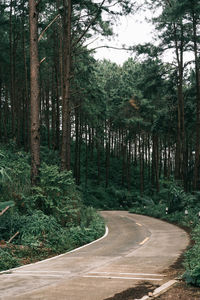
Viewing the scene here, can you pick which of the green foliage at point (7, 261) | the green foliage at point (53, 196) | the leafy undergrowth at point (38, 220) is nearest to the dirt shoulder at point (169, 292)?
the green foliage at point (7, 261)

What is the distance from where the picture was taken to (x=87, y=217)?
1942 centimetres

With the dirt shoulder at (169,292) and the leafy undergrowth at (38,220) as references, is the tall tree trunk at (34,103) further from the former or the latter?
the dirt shoulder at (169,292)

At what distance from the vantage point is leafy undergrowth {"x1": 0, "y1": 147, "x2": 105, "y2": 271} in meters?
11.8

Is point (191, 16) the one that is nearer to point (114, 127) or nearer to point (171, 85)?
point (171, 85)

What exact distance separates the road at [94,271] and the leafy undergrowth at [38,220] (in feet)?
2.26

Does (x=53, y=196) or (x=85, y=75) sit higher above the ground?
(x=85, y=75)

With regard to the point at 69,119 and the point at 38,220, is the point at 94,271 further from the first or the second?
the point at 69,119

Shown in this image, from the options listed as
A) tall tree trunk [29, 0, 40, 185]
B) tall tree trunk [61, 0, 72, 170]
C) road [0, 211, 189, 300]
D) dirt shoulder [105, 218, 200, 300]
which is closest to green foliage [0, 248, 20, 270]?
road [0, 211, 189, 300]

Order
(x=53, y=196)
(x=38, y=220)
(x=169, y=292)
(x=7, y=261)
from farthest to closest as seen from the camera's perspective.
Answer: (x=53, y=196) → (x=38, y=220) → (x=7, y=261) → (x=169, y=292)

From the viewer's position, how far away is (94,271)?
374 inches

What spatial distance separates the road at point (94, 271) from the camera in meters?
7.37

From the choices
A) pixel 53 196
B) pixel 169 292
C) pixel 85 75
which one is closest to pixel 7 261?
pixel 169 292

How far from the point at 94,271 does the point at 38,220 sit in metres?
4.89

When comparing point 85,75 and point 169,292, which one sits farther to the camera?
point 85,75
